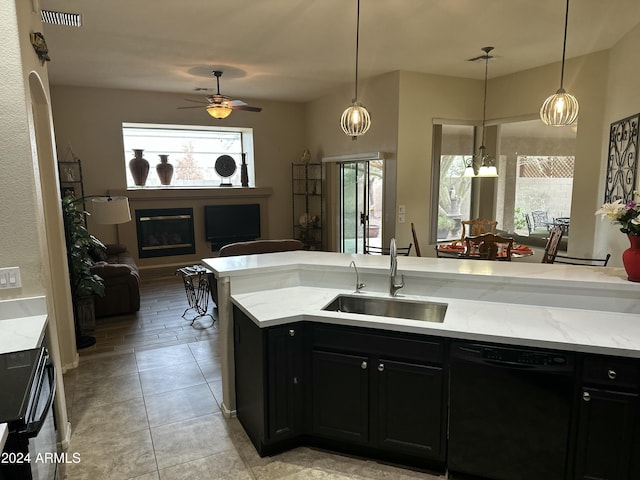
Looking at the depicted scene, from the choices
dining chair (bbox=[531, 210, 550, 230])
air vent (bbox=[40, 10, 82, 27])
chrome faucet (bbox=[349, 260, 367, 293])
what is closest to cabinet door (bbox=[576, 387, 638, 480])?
chrome faucet (bbox=[349, 260, 367, 293])

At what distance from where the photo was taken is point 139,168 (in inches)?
292

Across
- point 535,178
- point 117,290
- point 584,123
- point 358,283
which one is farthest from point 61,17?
point 535,178

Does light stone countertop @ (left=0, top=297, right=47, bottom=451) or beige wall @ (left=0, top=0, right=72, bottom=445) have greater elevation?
beige wall @ (left=0, top=0, right=72, bottom=445)

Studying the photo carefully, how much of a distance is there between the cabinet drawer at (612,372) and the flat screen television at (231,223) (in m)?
6.82

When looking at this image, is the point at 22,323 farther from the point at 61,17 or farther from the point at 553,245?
the point at 553,245

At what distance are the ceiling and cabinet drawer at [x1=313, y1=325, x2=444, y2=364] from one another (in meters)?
2.78

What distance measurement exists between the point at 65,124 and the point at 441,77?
6.01 m

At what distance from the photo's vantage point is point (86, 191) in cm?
712

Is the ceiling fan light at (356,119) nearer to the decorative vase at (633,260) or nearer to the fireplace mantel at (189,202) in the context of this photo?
the decorative vase at (633,260)

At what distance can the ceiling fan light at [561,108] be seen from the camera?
3256 millimetres

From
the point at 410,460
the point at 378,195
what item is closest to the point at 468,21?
the point at 378,195

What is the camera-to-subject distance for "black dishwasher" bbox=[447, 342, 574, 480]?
218cm

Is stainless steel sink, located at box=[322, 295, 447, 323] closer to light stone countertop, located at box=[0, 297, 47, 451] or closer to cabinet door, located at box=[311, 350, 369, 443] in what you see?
cabinet door, located at box=[311, 350, 369, 443]

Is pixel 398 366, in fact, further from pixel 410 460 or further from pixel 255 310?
pixel 255 310
